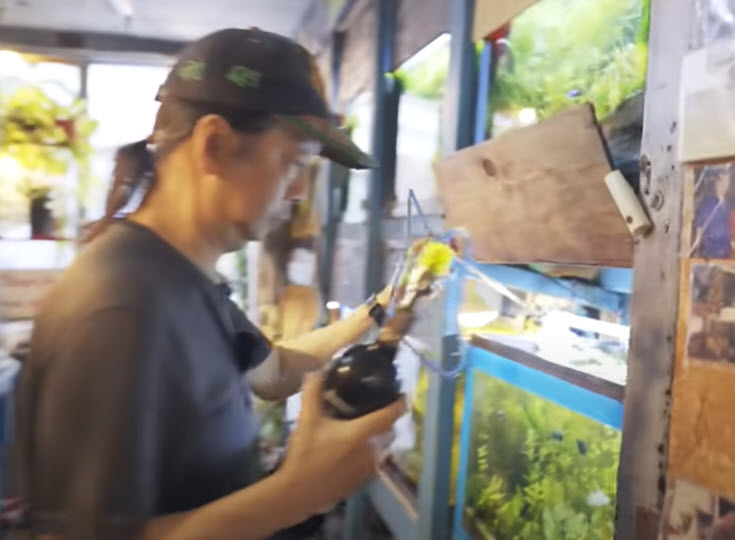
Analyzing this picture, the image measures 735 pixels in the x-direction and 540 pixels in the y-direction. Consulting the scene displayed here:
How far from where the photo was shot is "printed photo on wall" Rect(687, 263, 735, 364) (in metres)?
0.89

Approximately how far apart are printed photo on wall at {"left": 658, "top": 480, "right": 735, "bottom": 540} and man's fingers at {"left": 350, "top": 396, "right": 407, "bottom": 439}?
0.39 m

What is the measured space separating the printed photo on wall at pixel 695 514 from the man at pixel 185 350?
0.40 metres

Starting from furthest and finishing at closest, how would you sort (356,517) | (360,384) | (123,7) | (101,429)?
(123,7), (356,517), (360,384), (101,429)

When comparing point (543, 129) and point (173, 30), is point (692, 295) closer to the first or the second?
point (543, 129)

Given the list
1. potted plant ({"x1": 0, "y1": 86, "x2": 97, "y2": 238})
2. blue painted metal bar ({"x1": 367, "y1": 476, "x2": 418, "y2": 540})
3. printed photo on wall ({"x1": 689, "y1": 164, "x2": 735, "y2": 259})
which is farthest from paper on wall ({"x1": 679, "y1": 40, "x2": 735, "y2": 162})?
potted plant ({"x1": 0, "y1": 86, "x2": 97, "y2": 238})

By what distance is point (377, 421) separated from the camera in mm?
904

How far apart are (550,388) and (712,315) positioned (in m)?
0.55

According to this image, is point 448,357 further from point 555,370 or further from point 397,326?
point 397,326

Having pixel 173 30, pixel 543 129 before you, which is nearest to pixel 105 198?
pixel 543 129

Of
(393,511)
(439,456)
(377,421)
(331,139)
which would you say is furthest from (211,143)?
(393,511)

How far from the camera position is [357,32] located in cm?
295

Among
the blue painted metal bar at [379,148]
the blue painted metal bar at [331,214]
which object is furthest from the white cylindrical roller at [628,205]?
the blue painted metal bar at [331,214]

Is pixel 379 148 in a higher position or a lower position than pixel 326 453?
higher

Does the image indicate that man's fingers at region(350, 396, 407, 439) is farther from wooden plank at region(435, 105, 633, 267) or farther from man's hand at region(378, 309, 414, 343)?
wooden plank at region(435, 105, 633, 267)
